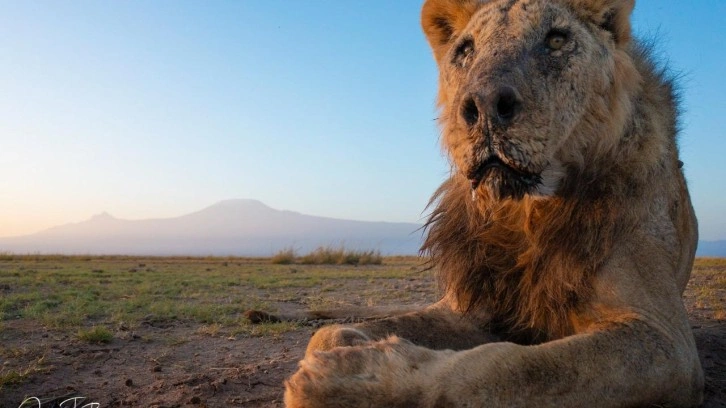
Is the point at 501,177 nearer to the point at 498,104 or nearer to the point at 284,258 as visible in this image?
the point at 498,104

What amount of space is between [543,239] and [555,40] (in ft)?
3.29

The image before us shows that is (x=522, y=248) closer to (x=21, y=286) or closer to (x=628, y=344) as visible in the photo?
(x=628, y=344)

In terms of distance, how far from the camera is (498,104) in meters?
2.47

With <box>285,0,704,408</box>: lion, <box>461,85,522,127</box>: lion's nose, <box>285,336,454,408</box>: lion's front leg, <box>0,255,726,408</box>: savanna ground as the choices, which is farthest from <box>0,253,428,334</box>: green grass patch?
<box>461,85,522,127</box>: lion's nose

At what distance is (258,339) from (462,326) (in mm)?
2220

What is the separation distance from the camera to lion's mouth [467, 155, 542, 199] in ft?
8.43

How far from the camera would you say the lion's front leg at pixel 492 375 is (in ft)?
6.36

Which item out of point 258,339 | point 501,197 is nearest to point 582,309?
point 501,197

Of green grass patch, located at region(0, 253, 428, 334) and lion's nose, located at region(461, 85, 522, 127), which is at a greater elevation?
lion's nose, located at region(461, 85, 522, 127)

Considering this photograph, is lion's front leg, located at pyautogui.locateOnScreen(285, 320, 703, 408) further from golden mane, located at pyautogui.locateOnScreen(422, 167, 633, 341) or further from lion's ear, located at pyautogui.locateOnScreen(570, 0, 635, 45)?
lion's ear, located at pyautogui.locateOnScreen(570, 0, 635, 45)

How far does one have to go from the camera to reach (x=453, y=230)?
354 centimetres

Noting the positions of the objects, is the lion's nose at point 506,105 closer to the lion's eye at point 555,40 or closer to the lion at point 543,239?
the lion at point 543,239

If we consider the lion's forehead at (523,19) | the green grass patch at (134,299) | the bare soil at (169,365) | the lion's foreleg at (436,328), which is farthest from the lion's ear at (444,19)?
the green grass patch at (134,299)

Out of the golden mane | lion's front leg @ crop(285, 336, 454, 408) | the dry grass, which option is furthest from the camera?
the dry grass
